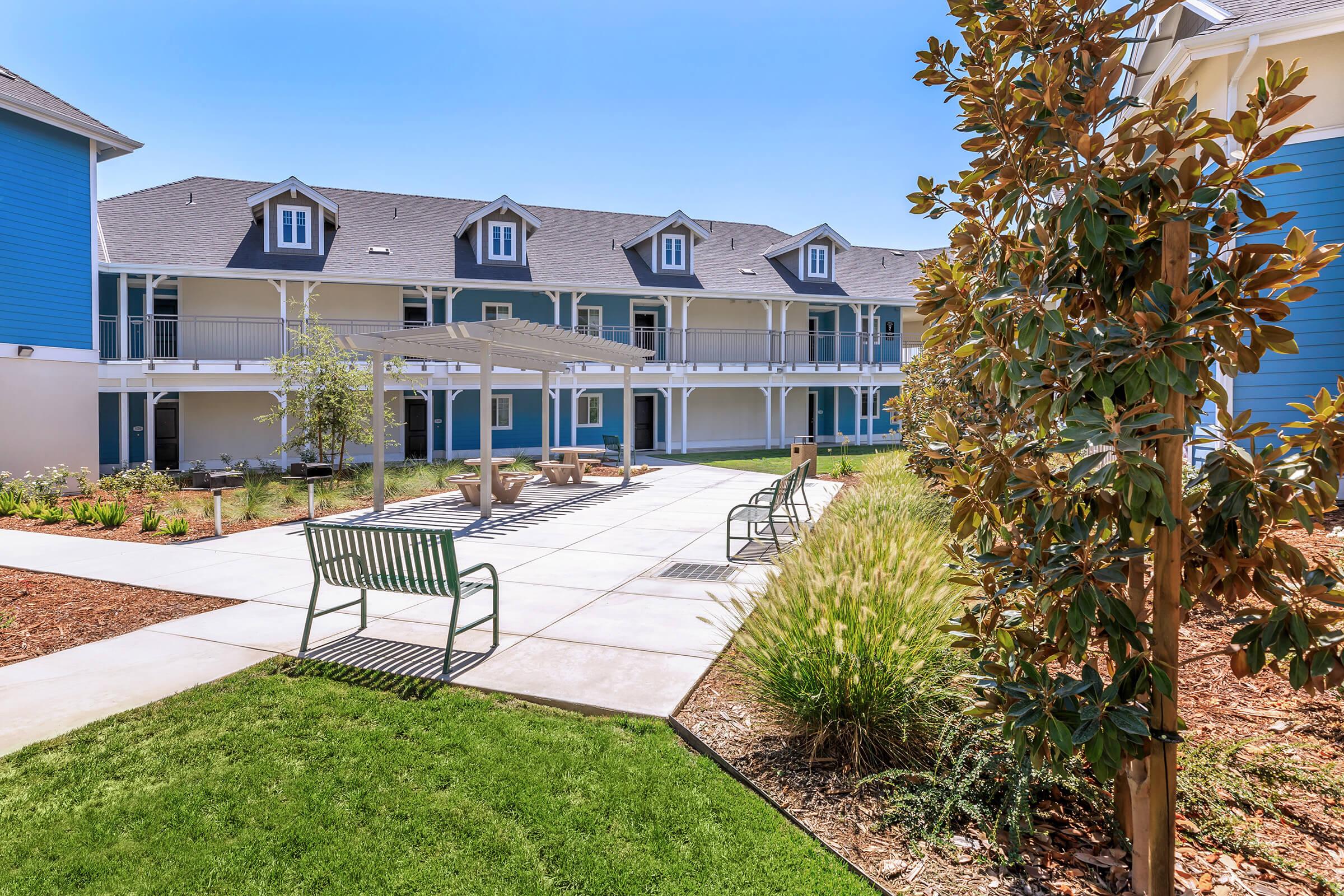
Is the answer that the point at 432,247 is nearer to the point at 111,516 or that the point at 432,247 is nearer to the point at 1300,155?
the point at 111,516

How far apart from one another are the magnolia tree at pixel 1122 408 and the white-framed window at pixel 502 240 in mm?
24020

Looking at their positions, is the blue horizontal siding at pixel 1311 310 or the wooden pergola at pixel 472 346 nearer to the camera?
the blue horizontal siding at pixel 1311 310

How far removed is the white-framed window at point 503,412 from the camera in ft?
82.6

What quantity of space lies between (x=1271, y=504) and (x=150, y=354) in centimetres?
2294

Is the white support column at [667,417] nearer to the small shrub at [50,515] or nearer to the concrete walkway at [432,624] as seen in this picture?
the concrete walkway at [432,624]

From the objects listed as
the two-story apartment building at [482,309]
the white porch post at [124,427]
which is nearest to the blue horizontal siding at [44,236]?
the two-story apartment building at [482,309]

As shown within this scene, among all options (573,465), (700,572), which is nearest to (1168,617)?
(700,572)

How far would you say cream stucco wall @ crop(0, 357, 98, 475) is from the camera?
15008mm

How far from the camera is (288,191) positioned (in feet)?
72.6

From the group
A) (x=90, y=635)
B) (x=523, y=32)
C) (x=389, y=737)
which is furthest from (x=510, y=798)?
(x=523, y=32)

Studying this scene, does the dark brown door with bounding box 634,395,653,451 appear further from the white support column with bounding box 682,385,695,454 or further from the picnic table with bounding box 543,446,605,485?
the picnic table with bounding box 543,446,605,485

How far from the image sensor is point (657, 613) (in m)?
6.43

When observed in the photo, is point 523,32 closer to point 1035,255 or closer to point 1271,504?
point 1035,255

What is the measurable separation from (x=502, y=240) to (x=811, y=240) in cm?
1269
